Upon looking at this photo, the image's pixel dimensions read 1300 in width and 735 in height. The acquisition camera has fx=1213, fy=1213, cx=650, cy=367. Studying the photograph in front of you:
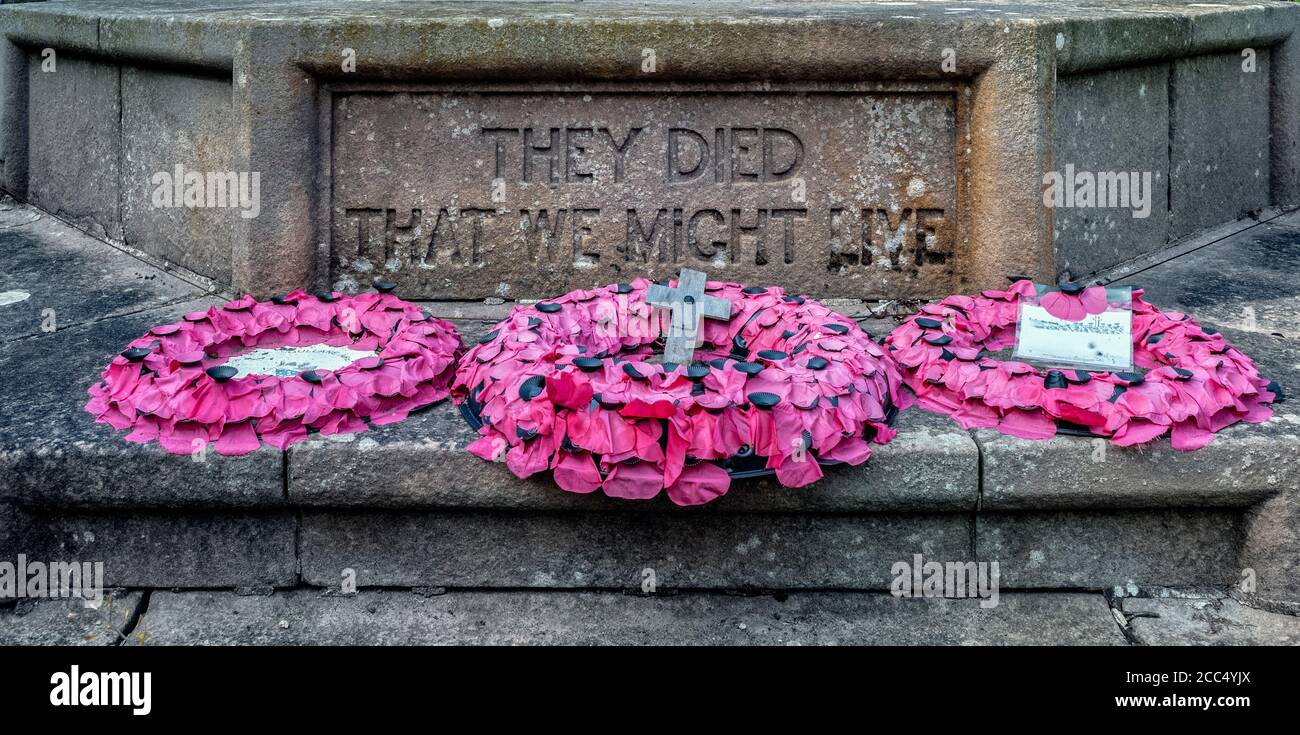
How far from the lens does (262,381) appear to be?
114 inches

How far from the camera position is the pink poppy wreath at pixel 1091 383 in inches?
109

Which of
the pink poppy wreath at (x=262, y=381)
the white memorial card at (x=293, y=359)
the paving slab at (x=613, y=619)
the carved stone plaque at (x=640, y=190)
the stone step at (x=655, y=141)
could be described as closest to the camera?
the paving slab at (x=613, y=619)

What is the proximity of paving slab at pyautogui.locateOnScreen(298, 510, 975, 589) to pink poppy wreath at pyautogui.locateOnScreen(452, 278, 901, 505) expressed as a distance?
23 centimetres

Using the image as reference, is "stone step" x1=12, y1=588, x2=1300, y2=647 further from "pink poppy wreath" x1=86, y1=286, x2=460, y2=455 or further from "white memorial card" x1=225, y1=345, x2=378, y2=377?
"white memorial card" x1=225, y1=345, x2=378, y2=377

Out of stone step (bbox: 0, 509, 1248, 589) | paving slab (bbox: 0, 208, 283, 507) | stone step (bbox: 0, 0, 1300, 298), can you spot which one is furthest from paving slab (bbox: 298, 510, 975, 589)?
stone step (bbox: 0, 0, 1300, 298)

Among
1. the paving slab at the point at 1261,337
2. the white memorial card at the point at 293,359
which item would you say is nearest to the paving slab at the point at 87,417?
the white memorial card at the point at 293,359

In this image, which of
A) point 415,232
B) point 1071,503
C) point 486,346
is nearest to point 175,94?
point 415,232

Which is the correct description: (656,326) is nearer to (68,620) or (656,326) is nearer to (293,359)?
(293,359)

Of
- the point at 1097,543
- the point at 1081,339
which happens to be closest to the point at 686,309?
the point at 1081,339

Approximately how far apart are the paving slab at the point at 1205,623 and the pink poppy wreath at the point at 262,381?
175 centimetres

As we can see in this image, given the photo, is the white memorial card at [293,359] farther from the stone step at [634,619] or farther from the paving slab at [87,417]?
the stone step at [634,619]

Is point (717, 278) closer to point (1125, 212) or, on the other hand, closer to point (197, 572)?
point (1125, 212)

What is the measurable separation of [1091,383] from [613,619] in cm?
123

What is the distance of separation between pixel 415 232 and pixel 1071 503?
2.13 m
